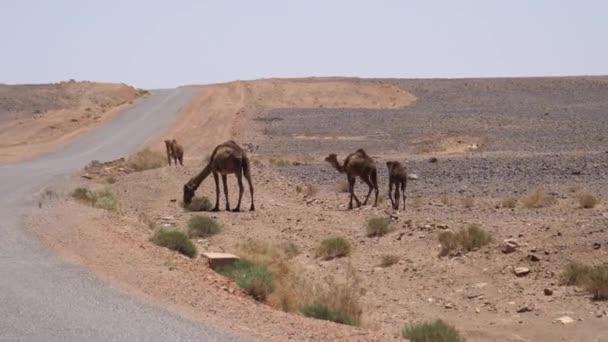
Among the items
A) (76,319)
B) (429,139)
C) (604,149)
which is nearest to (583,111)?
(429,139)

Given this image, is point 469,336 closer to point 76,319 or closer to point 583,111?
point 76,319

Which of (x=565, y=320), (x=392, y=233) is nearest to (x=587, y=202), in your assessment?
(x=392, y=233)

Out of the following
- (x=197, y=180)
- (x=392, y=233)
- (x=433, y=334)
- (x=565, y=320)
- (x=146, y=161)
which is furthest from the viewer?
(x=146, y=161)

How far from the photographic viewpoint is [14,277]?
45.6 feet

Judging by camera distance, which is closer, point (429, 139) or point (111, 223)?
point (111, 223)

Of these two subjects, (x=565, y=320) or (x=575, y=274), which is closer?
(x=565, y=320)

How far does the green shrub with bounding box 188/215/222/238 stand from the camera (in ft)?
77.5

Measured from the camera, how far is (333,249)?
71.1 feet

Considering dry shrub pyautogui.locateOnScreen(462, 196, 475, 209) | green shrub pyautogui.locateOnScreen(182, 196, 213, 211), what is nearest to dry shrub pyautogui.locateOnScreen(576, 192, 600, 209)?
dry shrub pyautogui.locateOnScreen(462, 196, 475, 209)

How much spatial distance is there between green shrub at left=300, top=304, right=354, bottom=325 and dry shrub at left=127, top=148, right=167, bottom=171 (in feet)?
89.9

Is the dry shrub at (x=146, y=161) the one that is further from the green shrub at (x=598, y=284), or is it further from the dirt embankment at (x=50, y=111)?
the green shrub at (x=598, y=284)

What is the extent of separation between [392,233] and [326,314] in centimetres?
910

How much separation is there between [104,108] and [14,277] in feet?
253

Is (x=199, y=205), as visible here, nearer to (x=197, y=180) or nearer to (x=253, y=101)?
(x=197, y=180)
